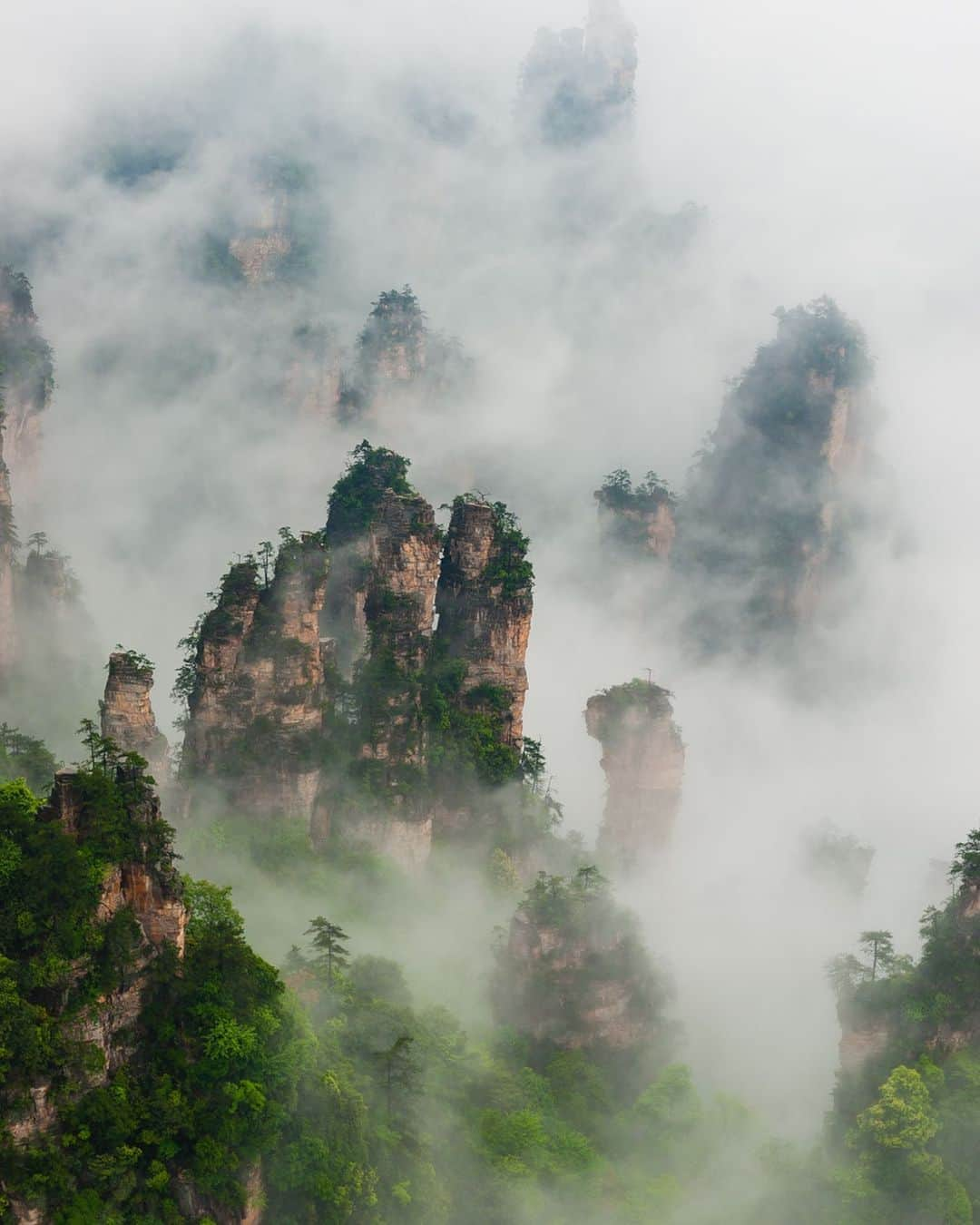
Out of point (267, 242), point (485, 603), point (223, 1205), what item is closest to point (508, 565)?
point (485, 603)

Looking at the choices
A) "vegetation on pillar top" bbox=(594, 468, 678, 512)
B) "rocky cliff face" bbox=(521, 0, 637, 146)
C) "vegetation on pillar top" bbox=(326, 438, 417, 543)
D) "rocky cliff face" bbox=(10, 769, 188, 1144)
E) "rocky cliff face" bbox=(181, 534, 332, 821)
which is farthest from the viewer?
"rocky cliff face" bbox=(521, 0, 637, 146)

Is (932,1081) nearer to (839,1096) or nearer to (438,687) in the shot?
(839,1096)

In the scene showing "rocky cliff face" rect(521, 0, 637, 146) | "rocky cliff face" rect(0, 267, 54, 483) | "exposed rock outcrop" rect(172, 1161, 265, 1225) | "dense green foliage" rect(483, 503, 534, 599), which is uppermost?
"rocky cliff face" rect(521, 0, 637, 146)

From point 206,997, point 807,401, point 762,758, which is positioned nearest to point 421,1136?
point 206,997

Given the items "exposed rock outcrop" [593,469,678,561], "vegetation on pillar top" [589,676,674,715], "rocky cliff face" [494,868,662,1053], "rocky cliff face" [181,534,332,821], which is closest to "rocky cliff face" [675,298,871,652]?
"exposed rock outcrop" [593,469,678,561]

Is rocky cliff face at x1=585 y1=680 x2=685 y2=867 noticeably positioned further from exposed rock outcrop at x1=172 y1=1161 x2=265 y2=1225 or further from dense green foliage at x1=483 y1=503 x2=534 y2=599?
exposed rock outcrop at x1=172 y1=1161 x2=265 y2=1225

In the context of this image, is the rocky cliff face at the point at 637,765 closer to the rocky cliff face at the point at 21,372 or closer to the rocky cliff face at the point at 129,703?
the rocky cliff face at the point at 129,703

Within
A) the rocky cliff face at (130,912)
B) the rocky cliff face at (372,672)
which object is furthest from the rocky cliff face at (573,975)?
the rocky cliff face at (130,912)
